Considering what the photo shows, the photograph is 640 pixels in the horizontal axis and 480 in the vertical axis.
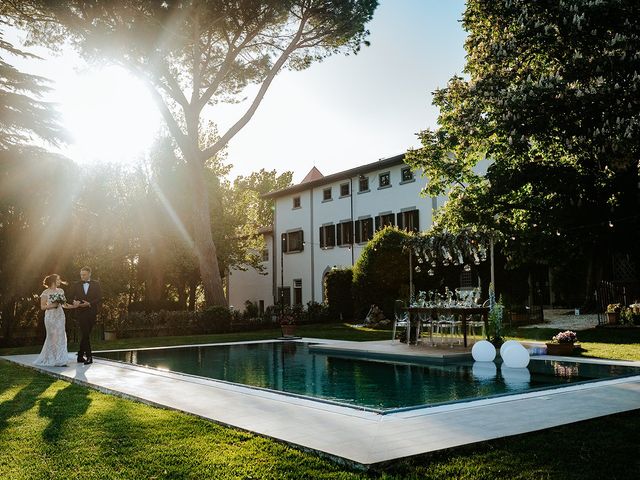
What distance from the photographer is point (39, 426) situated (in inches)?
232

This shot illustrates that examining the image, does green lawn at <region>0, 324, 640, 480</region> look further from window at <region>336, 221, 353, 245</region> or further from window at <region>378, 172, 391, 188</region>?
window at <region>336, 221, 353, 245</region>

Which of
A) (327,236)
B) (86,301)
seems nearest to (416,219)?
(327,236)

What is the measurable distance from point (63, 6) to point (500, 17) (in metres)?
14.5

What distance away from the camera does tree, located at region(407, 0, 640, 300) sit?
42.1ft

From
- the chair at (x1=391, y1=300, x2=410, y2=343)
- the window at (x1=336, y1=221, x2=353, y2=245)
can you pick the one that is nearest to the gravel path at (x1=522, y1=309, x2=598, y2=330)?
the chair at (x1=391, y1=300, x2=410, y2=343)

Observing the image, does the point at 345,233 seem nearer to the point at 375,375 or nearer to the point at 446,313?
the point at 446,313

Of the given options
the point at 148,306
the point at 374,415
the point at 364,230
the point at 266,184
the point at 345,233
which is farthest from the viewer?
the point at 266,184

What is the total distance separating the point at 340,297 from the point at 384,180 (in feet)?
22.4

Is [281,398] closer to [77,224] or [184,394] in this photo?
[184,394]

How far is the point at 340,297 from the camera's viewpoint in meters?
30.7

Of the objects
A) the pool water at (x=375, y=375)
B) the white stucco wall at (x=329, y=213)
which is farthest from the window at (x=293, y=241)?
the pool water at (x=375, y=375)

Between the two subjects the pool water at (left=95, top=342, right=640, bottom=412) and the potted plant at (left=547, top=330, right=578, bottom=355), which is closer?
the pool water at (left=95, top=342, right=640, bottom=412)

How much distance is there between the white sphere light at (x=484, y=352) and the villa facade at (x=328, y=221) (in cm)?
1684

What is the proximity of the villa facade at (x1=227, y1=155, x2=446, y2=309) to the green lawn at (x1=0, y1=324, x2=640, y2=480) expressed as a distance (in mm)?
23178
